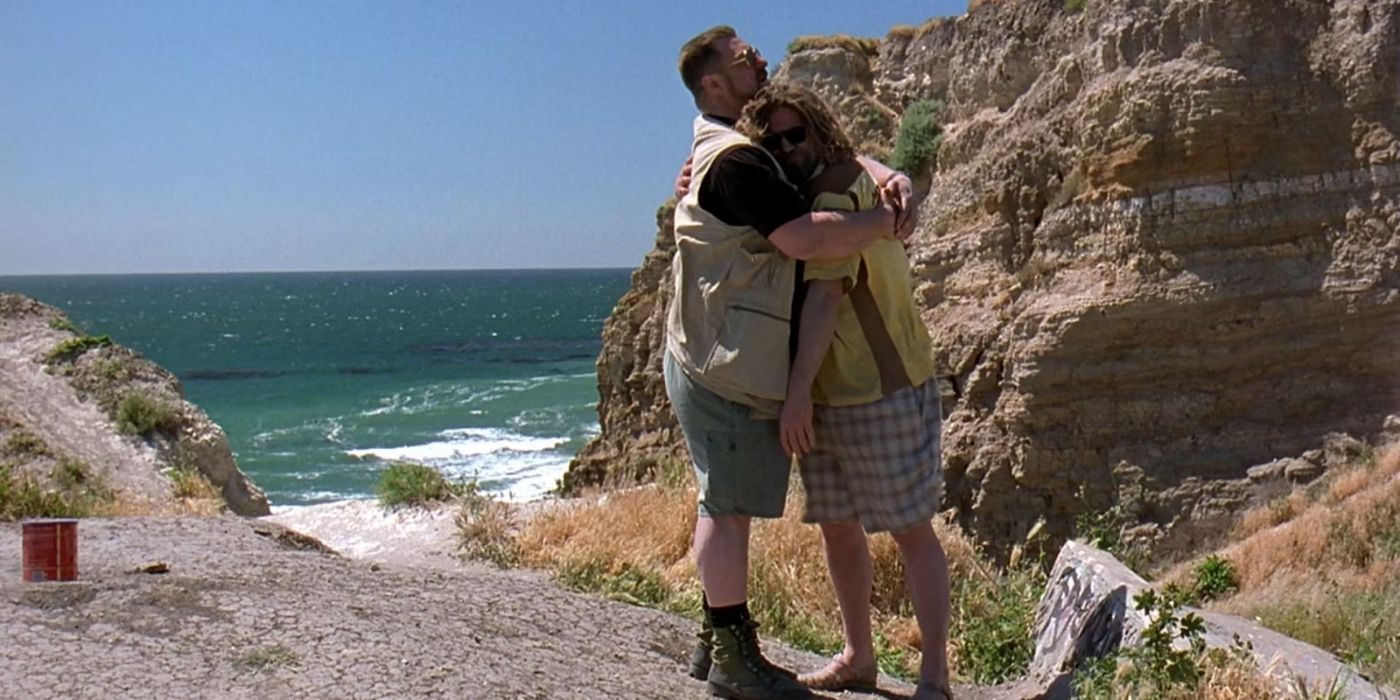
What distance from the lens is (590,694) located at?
4.43 meters

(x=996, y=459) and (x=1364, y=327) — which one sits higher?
(x=1364, y=327)

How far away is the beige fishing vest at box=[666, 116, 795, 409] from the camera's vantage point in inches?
172

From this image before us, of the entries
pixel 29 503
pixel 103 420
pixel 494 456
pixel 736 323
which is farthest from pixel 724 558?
pixel 494 456

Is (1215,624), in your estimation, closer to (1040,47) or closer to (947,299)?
→ (947,299)

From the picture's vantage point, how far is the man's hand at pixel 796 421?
4328 millimetres

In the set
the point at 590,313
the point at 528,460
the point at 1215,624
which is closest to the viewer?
the point at 1215,624

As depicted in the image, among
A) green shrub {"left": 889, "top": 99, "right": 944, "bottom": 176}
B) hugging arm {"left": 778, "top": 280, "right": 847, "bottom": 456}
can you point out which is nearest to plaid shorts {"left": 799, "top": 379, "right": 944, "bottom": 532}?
hugging arm {"left": 778, "top": 280, "right": 847, "bottom": 456}

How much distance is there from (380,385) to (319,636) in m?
52.3

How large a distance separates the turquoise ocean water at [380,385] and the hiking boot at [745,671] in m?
6.00

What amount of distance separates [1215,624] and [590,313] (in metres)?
101

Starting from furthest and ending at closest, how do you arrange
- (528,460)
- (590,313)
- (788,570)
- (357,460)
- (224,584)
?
1. (590,313)
2. (357,460)
3. (528,460)
4. (788,570)
5. (224,584)

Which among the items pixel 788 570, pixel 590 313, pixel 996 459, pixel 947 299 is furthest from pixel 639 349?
pixel 590 313

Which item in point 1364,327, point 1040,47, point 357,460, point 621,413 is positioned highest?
point 1040,47

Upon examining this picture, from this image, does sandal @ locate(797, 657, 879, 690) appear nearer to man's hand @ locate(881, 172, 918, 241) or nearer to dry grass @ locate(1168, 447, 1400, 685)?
man's hand @ locate(881, 172, 918, 241)
